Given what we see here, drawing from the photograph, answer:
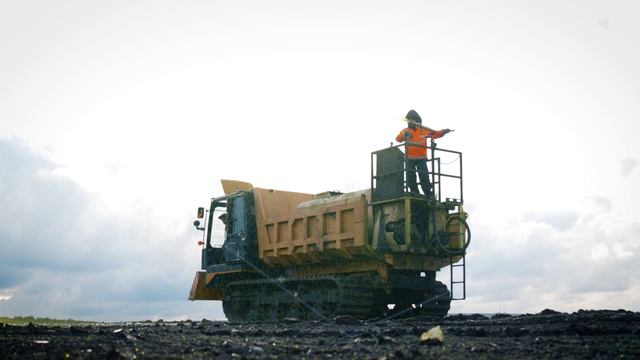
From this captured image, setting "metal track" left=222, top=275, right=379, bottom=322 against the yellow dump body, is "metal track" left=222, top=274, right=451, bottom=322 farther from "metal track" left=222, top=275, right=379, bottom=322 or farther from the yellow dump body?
the yellow dump body

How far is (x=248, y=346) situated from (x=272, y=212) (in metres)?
11.0

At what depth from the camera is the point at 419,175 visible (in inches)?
627

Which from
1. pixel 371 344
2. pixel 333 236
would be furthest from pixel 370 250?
pixel 371 344

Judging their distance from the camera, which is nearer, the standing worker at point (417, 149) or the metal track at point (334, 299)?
the metal track at point (334, 299)

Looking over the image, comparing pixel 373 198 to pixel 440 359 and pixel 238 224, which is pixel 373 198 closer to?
pixel 238 224

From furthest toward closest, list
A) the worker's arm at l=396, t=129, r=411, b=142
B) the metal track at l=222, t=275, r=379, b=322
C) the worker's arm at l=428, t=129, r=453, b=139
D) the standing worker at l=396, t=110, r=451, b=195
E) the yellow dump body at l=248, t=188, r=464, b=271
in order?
the worker's arm at l=428, t=129, r=453, b=139
the worker's arm at l=396, t=129, r=411, b=142
the standing worker at l=396, t=110, r=451, b=195
the yellow dump body at l=248, t=188, r=464, b=271
the metal track at l=222, t=275, r=379, b=322

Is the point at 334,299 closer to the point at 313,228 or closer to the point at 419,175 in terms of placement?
the point at 313,228

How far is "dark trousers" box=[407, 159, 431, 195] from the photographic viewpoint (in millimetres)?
15758

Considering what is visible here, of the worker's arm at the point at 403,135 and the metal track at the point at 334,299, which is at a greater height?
the worker's arm at the point at 403,135

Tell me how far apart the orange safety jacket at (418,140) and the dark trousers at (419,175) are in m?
Result: 0.15

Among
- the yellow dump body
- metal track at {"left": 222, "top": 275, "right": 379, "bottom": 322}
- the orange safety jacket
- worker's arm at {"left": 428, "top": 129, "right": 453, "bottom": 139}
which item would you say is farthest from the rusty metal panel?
worker's arm at {"left": 428, "top": 129, "right": 453, "bottom": 139}

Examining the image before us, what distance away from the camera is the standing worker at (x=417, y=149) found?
1572 centimetres

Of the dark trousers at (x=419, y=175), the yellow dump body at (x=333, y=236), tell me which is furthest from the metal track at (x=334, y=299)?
the dark trousers at (x=419, y=175)

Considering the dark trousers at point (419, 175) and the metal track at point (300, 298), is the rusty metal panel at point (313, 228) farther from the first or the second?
the dark trousers at point (419, 175)
